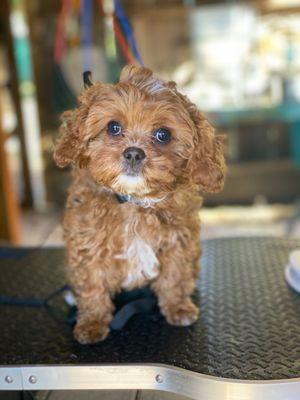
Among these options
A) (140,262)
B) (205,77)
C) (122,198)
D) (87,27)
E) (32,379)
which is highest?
(87,27)

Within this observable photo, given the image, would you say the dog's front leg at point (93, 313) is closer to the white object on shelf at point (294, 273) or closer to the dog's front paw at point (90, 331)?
the dog's front paw at point (90, 331)

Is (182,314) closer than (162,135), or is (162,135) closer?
(162,135)

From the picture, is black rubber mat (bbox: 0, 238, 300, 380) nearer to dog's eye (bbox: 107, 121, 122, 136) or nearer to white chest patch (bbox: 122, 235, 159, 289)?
white chest patch (bbox: 122, 235, 159, 289)

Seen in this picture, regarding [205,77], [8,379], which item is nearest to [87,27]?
[205,77]

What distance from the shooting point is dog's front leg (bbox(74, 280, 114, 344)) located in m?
1.08

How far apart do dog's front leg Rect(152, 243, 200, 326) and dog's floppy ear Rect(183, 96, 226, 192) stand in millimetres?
194

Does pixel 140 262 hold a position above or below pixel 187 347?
above

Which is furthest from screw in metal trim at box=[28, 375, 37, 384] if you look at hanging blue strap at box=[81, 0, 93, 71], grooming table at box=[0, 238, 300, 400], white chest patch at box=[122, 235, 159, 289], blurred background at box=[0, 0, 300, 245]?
blurred background at box=[0, 0, 300, 245]

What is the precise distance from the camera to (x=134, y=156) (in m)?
0.92

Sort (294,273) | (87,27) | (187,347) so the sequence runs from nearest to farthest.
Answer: (187,347)
(294,273)
(87,27)

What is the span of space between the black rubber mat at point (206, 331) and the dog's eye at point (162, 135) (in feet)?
1.40

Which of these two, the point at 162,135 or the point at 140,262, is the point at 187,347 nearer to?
the point at 140,262

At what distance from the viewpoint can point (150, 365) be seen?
3.16 feet

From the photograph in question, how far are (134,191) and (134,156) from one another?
2.6 inches
